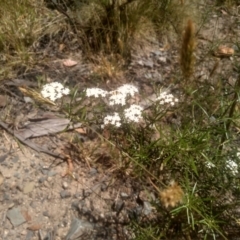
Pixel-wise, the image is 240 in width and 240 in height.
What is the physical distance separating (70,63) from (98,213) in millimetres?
1170

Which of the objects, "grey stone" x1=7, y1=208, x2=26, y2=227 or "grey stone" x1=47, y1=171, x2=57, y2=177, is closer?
"grey stone" x1=7, y1=208, x2=26, y2=227

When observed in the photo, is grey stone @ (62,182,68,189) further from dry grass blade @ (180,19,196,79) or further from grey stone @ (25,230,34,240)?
dry grass blade @ (180,19,196,79)

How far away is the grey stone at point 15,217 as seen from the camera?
6.47ft

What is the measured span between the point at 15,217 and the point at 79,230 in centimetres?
34

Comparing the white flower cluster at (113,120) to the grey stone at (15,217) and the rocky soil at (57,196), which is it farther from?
the grey stone at (15,217)

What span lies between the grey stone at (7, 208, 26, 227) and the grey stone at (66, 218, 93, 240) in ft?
0.82

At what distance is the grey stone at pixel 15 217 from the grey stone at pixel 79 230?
249 millimetres

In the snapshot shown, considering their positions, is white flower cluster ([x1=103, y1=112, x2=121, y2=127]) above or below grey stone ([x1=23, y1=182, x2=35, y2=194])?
above

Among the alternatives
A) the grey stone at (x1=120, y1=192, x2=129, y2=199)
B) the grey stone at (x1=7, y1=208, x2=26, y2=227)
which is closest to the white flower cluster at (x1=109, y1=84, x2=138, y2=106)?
the grey stone at (x1=120, y1=192, x2=129, y2=199)

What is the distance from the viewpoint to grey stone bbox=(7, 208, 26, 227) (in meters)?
1.97

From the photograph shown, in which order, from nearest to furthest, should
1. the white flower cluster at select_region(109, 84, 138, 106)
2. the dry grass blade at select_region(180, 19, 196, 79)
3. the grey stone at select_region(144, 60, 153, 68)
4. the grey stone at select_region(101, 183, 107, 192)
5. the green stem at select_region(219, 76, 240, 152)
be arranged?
the dry grass blade at select_region(180, 19, 196, 79)
the green stem at select_region(219, 76, 240, 152)
the white flower cluster at select_region(109, 84, 138, 106)
the grey stone at select_region(101, 183, 107, 192)
the grey stone at select_region(144, 60, 153, 68)

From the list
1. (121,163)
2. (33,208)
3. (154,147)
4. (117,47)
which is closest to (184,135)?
(154,147)

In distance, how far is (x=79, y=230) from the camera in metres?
1.97

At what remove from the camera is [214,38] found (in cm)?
306
